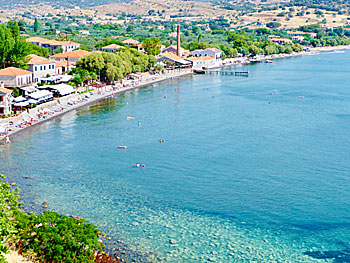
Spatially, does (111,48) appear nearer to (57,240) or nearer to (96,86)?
(96,86)

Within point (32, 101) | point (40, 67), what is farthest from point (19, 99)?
point (40, 67)

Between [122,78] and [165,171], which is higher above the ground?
[122,78]

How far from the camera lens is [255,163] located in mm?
37844

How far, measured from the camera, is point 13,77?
56.8 m

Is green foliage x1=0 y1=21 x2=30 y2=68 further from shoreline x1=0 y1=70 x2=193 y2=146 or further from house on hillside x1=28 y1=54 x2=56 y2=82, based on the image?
shoreline x1=0 y1=70 x2=193 y2=146

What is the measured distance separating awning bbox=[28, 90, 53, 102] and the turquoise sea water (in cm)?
381

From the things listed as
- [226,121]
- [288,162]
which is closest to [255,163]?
[288,162]

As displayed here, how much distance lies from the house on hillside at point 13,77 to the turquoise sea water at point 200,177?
854 cm

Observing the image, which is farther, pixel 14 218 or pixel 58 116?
pixel 58 116

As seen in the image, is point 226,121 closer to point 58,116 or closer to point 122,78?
point 58,116

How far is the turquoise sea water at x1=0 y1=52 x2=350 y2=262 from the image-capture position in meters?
25.8

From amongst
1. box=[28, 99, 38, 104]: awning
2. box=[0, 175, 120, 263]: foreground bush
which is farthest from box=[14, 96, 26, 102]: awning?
box=[0, 175, 120, 263]: foreground bush

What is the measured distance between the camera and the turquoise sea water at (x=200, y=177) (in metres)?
25.8

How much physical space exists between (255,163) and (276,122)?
1622 cm
